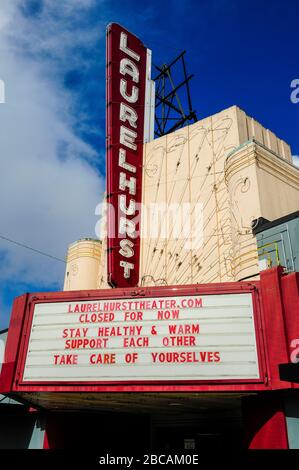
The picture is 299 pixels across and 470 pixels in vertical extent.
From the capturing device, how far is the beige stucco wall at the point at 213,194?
14781 mm

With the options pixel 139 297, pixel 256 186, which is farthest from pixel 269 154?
pixel 139 297

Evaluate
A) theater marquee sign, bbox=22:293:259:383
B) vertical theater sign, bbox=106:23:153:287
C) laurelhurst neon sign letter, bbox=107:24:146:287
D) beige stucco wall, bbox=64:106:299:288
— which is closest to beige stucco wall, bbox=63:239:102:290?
beige stucco wall, bbox=64:106:299:288

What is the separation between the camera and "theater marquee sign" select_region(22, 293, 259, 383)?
8.72 meters

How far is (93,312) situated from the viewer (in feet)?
32.4

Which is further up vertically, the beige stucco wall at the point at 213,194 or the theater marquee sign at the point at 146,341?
the beige stucco wall at the point at 213,194

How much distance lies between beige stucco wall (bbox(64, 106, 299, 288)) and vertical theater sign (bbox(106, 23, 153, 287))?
10.0 feet

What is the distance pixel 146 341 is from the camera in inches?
362

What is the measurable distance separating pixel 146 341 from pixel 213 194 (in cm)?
1032

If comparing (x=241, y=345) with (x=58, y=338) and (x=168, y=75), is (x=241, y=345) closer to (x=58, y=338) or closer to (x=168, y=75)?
(x=58, y=338)

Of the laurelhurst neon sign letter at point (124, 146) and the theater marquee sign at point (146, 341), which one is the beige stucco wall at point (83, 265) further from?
the theater marquee sign at point (146, 341)

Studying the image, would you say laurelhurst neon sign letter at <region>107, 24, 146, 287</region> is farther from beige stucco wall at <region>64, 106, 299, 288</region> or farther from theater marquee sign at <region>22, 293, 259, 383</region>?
theater marquee sign at <region>22, 293, 259, 383</region>

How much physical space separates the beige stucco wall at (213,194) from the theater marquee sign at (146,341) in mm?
4390

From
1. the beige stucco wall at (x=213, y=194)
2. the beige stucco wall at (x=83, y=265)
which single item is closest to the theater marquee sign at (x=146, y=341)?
the beige stucco wall at (x=213, y=194)

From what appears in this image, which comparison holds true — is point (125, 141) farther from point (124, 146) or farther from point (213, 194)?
point (213, 194)
